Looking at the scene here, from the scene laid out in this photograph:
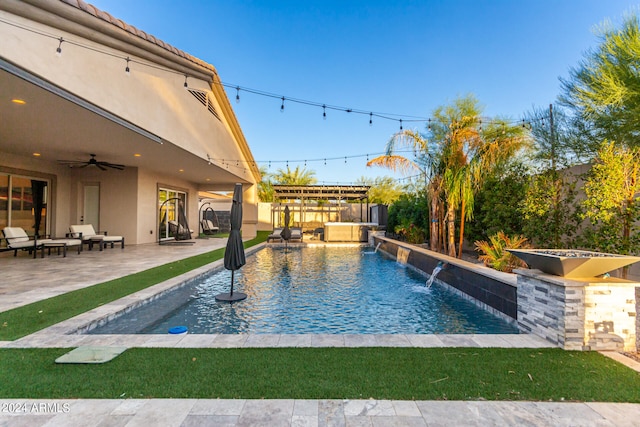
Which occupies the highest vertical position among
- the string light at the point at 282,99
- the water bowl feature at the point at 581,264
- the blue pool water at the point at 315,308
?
the string light at the point at 282,99

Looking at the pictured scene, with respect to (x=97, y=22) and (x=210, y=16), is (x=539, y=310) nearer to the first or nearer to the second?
(x=97, y=22)

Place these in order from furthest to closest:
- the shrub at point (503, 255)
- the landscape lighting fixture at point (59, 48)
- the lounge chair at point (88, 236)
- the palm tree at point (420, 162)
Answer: the lounge chair at point (88, 236), the palm tree at point (420, 162), the shrub at point (503, 255), the landscape lighting fixture at point (59, 48)

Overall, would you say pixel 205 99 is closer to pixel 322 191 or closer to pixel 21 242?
pixel 21 242

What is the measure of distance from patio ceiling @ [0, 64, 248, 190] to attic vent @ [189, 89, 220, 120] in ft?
7.27

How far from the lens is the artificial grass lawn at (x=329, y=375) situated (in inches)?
89.6

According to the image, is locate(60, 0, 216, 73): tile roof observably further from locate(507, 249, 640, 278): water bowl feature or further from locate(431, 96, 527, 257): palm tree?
locate(507, 249, 640, 278): water bowl feature

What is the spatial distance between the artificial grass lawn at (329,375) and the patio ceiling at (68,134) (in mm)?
3994

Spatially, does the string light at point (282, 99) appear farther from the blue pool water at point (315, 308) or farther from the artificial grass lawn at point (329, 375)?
the artificial grass lawn at point (329, 375)

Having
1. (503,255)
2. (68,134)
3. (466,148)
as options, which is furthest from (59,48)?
(466,148)

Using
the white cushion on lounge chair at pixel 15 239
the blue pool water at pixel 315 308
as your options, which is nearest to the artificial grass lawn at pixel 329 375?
the blue pool water at pixel 315 308

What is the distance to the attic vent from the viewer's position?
11242 mm

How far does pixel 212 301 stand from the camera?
17.3 feet

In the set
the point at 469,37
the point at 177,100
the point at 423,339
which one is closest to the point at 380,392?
the point at 423,339

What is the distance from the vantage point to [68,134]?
299 inches
